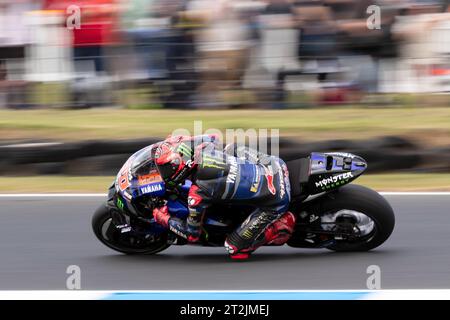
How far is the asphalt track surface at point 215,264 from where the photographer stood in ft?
18.4

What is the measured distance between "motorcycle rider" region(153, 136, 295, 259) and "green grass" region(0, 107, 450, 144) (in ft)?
11.7

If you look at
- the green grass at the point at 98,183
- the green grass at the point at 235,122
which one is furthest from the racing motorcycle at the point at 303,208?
the green grass at the point at 235,122

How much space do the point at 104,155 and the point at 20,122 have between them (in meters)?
1.50

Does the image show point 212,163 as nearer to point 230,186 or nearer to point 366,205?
point 230,186

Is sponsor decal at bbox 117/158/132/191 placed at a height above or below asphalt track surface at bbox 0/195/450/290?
above

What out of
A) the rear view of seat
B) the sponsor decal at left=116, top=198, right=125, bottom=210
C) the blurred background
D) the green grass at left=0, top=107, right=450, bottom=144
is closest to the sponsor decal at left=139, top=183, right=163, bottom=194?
the sponsor decal at left=116, top=198, right=125, bottom=210

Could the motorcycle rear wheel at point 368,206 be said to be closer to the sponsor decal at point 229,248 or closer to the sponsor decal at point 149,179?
A: the sponsor decal at point 229,248

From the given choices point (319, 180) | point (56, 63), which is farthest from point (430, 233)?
point (56, 63)

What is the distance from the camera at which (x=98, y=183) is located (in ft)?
29.0

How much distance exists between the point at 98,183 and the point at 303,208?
138 inches

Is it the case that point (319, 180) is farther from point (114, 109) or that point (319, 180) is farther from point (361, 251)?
point (114, 109)

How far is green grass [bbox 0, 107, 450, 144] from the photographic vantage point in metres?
9.48

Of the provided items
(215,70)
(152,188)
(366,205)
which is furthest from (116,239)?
(215,70)

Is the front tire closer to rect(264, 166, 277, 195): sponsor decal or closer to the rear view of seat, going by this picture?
rect(264, 166, 277, 195): sponsor decal
